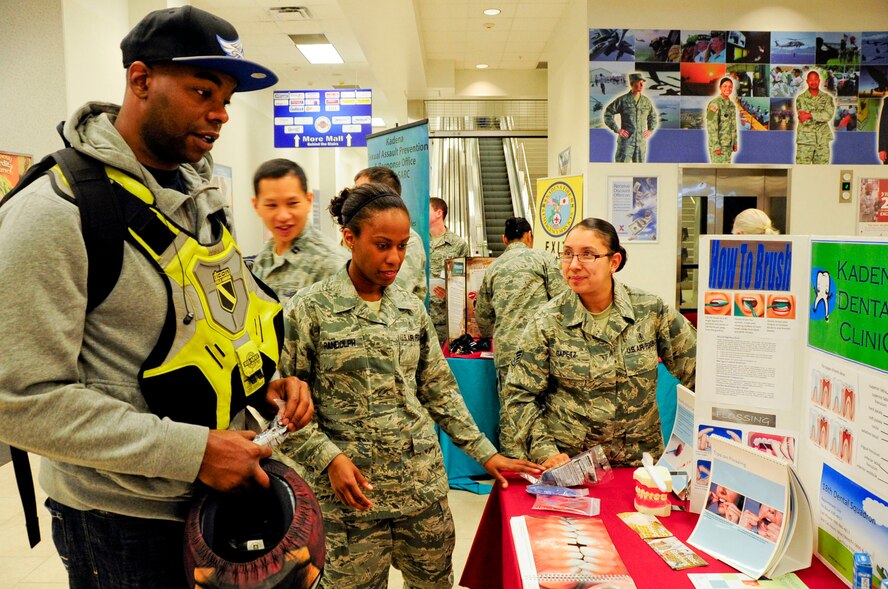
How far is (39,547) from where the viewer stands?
345 centimetres

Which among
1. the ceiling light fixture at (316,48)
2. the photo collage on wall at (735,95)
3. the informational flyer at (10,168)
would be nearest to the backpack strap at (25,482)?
the informational flyer at (10,168)

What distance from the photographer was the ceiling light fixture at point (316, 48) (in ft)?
28.7

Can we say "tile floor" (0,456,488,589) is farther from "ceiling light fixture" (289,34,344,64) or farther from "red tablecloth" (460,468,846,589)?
"ceiling light fixture" (289,34,344,64)

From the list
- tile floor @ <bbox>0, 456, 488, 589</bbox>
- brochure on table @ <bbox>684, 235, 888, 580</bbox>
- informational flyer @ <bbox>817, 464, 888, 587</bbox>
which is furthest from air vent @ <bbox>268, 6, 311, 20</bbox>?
informational flyer @ <bbox>817, 464, 888, 587</bbox>

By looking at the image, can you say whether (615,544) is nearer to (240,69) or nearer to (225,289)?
(225,289)

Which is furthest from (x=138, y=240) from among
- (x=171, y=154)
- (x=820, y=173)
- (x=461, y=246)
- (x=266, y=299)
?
(x=820, y=173)

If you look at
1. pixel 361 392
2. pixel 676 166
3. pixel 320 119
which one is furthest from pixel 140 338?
pixel 320 119

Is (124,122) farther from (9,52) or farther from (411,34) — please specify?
(411,34)

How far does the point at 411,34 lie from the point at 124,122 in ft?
23.6

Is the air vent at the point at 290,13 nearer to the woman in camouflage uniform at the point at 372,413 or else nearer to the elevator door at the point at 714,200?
the elevator door at the point at 714,200

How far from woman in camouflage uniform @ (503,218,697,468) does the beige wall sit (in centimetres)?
419

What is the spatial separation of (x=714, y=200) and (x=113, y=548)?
662 cm

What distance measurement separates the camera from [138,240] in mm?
1042

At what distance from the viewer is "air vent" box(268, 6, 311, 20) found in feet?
24.4
